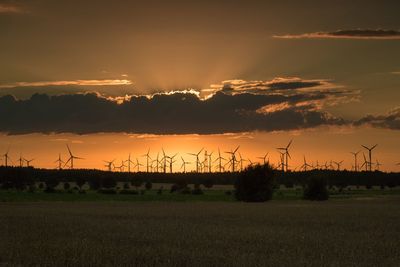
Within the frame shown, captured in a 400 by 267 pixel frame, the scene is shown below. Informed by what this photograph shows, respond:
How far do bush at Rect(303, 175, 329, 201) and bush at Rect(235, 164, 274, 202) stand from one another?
9691mm

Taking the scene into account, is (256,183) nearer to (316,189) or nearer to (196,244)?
(316,189)

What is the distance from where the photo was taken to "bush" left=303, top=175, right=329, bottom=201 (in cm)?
12094

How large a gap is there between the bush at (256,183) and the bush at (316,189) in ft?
31.8

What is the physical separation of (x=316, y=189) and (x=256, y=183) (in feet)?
43.4

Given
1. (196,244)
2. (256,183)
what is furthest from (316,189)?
(196,244)

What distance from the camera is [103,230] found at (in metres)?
45.9

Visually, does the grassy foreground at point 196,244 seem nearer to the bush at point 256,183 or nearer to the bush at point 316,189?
the bush at point 256,183

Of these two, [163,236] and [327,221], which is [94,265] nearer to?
[163,236]

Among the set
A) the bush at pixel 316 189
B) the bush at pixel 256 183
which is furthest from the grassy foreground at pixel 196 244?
the bush at pixel 316 189

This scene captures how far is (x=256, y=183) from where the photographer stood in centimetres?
11606

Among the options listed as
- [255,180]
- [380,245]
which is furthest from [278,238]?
[255,180]

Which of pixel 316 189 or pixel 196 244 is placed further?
pixel 316 189

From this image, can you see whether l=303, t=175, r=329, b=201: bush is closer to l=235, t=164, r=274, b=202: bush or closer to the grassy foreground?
l=235, t=164, r=274, b=202: bush

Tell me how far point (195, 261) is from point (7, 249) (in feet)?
33.8
